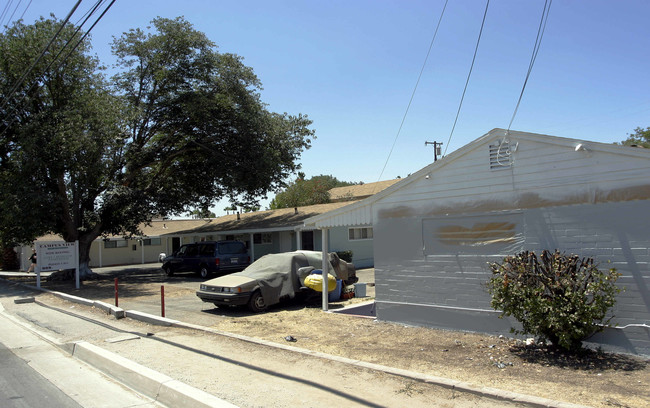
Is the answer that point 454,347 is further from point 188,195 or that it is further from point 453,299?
point 188,195

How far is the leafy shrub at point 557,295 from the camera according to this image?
649 cm

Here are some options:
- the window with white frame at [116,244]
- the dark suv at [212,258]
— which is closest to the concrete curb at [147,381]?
the dark suv at [212,258]

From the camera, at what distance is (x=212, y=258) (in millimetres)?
21500

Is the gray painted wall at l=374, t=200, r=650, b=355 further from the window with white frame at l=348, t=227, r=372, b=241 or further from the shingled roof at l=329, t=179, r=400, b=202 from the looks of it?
the shingled roof at l=329, t=179, r=400, b=202

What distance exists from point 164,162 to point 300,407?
77.1 feet

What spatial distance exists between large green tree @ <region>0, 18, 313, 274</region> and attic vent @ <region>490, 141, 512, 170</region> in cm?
1716

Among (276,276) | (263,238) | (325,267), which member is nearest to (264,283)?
(276,276)

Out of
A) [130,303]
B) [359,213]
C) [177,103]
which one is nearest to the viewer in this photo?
[359,213]

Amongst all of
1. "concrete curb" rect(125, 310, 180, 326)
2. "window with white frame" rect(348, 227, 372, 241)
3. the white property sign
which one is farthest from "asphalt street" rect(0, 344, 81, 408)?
"window with white frame" rect(348, 227, 372, 241)

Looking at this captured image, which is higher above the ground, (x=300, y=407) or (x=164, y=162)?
(x=164, y=162)

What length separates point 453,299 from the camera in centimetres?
880

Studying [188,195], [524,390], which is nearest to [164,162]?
[188,195]

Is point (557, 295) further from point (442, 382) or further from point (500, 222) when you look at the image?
point (442, 382)

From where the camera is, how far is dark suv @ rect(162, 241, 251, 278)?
Answer: 21.4 metres
